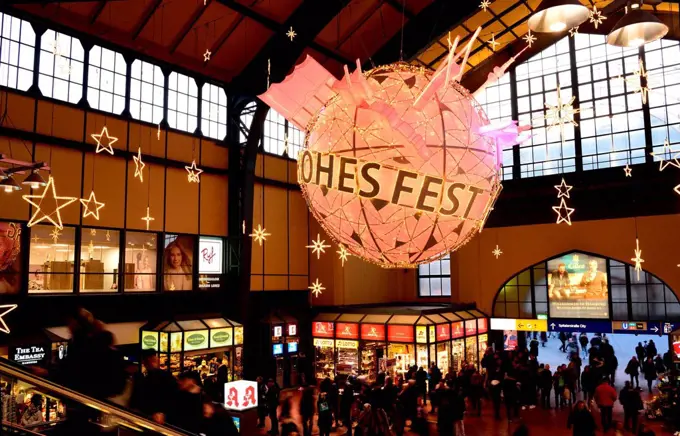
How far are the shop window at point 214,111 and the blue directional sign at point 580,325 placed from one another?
38.0 ft

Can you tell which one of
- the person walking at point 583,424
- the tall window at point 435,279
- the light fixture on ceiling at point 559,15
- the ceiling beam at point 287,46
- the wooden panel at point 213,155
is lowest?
the person walking at point 583,424

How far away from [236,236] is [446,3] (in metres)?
8.58

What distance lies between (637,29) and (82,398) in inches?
176

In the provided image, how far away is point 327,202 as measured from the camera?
155 inches

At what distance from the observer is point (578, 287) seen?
16.9 m

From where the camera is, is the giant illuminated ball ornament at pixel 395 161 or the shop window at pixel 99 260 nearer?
the giant illuminated ball ornament at pixel 395 161

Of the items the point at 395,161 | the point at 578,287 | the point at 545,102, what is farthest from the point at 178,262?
the point at 545,102

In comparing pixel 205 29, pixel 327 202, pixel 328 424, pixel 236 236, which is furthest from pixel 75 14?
pixel 327 202

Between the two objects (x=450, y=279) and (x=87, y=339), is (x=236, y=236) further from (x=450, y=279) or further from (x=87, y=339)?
(x=87, y=339)

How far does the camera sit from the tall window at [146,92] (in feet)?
47.2

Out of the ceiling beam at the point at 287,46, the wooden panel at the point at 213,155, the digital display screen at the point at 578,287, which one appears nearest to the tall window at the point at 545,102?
the digital display screen at the point at 578,287

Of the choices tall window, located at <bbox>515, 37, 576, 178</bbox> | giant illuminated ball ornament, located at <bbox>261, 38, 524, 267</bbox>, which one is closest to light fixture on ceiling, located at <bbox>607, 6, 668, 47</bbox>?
giant illuminated ball ornament, located at <bbox>261, 38, 524, 267</bbox>

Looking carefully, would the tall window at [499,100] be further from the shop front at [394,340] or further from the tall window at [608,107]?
the shop front at [394,340]

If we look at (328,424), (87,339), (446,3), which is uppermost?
(446,3)
